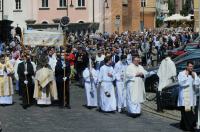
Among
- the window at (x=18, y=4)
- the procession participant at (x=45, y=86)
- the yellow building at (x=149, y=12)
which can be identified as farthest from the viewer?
the yellow building at (x=149, y=12)

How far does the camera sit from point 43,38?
2673cm

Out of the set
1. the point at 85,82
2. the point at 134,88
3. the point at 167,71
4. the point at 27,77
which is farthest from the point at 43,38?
the point at 134,88

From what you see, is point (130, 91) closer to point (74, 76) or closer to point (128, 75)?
point (128, 75)

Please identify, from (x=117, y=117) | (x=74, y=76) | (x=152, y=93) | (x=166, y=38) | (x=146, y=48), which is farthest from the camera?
(x=166, y=38)

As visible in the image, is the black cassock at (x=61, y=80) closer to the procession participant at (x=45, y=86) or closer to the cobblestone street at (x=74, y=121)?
the procession participant at (x=45, y=86)

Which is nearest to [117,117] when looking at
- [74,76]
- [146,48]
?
[74,76]

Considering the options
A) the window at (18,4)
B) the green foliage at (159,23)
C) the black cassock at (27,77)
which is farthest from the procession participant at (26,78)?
the green foliage at (159,23)

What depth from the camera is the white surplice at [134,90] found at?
20781 mm

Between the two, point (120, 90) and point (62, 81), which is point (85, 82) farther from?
point (120, 90)

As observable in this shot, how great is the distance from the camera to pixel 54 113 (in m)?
21.7

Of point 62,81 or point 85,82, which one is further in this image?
point 85,82

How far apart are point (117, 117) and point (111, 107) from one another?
1059 mm

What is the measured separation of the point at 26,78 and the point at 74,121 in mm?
4290

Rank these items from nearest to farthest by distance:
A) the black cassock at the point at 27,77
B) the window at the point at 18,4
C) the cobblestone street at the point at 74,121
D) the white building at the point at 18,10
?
the cobblestone street at the point at 74,121
the black cassock at the point at 27,77
the white building at the point at 18,10
the window at the point at 18,4
